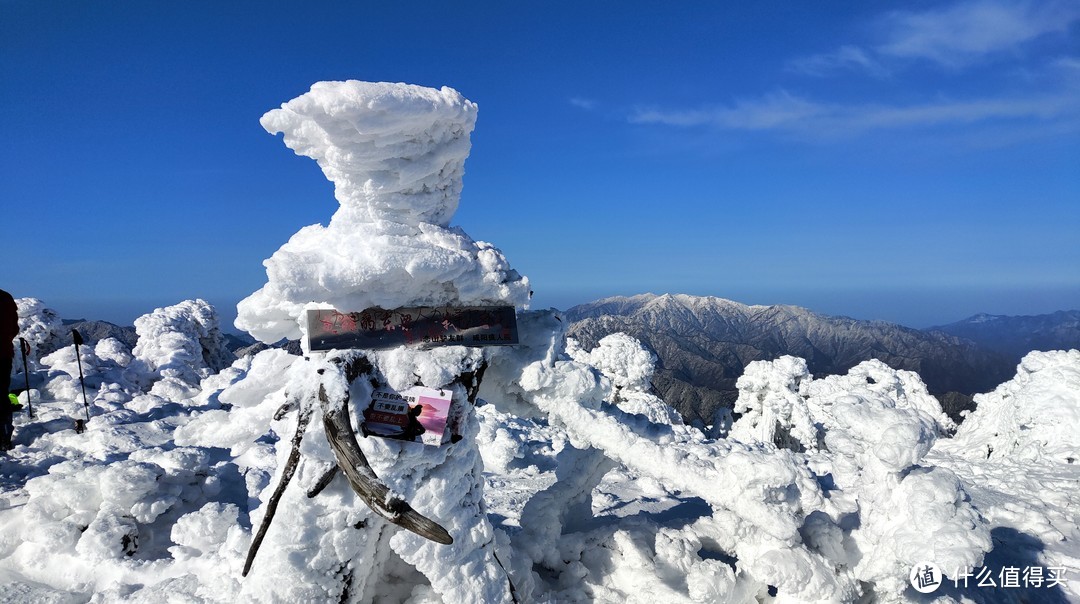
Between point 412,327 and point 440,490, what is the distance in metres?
1.25

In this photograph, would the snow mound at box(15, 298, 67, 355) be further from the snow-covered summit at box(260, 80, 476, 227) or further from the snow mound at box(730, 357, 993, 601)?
the snow mound at box(730, 357, 993, 601)

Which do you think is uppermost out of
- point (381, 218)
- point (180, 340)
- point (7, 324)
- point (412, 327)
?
point (381, 218)

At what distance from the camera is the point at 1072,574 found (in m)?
6.47

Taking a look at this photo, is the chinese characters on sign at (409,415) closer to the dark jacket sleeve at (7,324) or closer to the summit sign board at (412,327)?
the summit sign board at (412,327)

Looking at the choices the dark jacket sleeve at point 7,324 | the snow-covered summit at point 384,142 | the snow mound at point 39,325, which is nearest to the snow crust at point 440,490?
the snow-covered summit at point 384,142

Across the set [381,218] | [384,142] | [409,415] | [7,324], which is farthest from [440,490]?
[7,324]

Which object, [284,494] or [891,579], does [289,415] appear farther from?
[891,579]

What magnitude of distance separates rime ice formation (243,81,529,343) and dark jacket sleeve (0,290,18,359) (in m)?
1.54

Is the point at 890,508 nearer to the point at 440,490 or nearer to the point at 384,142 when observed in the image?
the point at 440,490

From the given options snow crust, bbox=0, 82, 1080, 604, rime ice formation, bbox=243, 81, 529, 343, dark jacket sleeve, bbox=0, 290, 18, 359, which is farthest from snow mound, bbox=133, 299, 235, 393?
dark jacket sleeve, bbox=0, 290, 18, 359

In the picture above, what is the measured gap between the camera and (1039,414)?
40.6ft

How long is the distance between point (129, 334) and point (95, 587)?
22.8m

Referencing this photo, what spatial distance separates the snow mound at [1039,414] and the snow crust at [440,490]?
16.2 feet

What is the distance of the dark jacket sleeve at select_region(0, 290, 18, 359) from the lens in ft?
7.59
